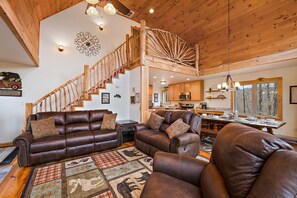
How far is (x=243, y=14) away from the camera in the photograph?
11.8 feet

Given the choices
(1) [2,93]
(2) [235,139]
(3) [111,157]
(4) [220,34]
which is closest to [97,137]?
(3) [111,157]

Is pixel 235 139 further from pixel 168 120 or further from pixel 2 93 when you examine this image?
pixel 2 93

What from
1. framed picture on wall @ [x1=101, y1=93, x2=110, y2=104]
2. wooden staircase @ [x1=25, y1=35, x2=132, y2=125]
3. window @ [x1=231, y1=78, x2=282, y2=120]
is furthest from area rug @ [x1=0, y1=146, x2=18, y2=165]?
window @ [x1=231, y1=78, x2=282, y2=120]

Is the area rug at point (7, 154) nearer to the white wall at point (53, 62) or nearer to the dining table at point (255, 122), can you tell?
the white wall at point (53, 62)

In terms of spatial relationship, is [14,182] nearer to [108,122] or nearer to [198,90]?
[108,122]

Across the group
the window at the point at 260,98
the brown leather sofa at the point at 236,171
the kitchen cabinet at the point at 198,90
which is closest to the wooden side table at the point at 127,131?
the brown leather sofa at the point at 236,171

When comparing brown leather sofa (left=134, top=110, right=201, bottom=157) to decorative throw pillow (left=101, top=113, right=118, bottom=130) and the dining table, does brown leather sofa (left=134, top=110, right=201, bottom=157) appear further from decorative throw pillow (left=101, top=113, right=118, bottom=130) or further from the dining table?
the dining table

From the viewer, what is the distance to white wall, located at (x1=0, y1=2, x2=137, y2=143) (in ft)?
13.1

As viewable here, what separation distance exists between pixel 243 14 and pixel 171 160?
4.42m

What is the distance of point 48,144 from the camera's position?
2637 mm

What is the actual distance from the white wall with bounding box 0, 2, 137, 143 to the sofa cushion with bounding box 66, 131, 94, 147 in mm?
1753

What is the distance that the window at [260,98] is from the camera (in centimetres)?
422

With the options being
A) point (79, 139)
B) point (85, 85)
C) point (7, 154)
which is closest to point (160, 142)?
point (79, 139)

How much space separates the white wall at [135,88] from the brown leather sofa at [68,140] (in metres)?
1.11
